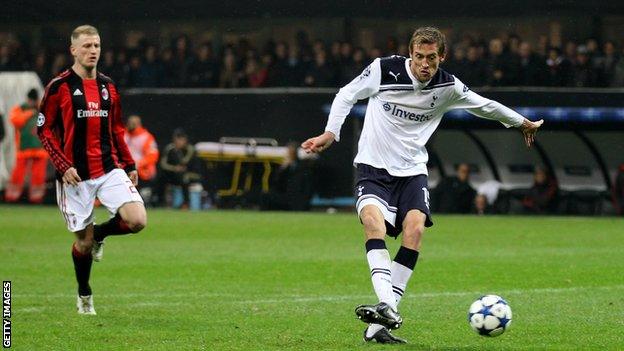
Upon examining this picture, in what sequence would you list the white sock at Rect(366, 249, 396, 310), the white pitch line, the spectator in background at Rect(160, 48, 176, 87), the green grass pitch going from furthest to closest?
the spectator in background at Rect(160, 48, 176, 87) < the white pitch line < the green grass pitch < the white sock at Rect(366, 249, 396, 310)

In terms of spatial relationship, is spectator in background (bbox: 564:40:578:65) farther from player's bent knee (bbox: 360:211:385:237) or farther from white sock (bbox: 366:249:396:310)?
white sock (bbox: 366:249:396:310)

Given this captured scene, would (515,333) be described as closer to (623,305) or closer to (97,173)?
(623,305)

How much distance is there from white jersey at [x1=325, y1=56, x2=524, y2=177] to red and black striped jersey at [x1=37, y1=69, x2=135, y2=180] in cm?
237

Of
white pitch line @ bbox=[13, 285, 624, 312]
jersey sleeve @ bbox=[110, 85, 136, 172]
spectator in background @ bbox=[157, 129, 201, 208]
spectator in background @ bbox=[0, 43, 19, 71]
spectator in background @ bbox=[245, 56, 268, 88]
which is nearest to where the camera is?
jersey sleeve @ bbox=[110, 85, 136, 172]

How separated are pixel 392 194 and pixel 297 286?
14.3 ft

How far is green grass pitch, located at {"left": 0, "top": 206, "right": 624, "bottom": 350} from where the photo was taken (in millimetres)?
9586

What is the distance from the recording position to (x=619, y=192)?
2688 cm

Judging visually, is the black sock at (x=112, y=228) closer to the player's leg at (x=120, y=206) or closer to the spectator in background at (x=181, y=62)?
the player's leg at (x=120, y=206)

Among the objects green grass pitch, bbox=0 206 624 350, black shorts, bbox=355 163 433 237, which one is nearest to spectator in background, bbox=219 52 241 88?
green grass pitch, bbox=0 206 624 350

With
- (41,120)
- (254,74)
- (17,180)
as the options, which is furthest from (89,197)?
(17,180)

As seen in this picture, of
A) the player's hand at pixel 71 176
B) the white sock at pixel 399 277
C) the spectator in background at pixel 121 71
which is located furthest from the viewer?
the spectator in background at pixel 121 71

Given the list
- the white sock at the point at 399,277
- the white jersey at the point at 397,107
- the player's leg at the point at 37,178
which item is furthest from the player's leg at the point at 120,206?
the player's leg at the point at 37,178

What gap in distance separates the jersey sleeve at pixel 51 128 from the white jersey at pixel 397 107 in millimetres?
2506

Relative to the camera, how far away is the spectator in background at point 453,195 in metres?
27.9
